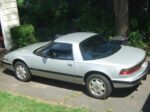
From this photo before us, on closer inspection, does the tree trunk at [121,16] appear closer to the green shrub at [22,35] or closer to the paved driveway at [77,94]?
the green shrub at [22,35]

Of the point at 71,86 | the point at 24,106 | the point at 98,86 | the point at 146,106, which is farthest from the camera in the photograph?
the point at 71,86

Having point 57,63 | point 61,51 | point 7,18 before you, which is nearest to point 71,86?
point 57,63

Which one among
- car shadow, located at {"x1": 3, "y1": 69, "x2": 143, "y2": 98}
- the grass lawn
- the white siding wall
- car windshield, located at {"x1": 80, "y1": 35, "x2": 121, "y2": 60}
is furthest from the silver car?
the white siding wall

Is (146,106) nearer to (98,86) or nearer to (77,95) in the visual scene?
(98,86)

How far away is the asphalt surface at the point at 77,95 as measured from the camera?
8164mm

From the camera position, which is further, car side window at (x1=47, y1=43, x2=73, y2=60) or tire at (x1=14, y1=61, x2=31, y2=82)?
tire at (x1=14, y1=61, x2=31, y2=82)

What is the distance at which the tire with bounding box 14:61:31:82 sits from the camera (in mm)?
10125

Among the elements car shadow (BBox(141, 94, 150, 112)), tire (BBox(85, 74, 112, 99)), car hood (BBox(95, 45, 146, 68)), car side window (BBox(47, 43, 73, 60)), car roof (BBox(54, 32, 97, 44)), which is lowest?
car shadow (BBox(141, 94, 150, 112))

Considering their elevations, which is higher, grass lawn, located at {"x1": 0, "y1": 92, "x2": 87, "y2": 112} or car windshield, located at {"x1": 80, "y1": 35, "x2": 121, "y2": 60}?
car windshield, located at {"x1": 80, "y1": 35, "x2": 121, "y2": 60}

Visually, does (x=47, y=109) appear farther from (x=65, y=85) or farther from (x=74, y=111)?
(x=65, y=85)

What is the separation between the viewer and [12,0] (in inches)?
560

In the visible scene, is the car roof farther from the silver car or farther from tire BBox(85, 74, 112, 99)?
tire BBox(85, 74, 112, 99)

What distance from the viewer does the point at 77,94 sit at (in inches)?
358

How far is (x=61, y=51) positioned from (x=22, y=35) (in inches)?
179
